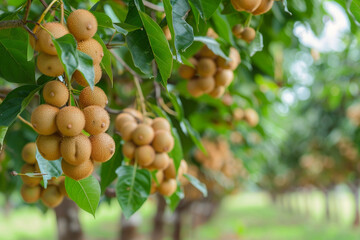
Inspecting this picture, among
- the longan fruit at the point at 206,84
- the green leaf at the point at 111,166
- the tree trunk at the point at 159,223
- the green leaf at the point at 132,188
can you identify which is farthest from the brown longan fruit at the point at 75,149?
the tree trunk at the point at 159,223

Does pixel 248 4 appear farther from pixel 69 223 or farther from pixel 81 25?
pixel 69 223

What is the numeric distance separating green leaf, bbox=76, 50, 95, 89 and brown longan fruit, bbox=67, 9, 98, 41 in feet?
0.21

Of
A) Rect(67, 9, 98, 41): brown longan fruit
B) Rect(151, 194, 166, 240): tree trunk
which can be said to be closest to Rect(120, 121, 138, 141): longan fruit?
Rect(67, 9, 98, 41): brown longan fruit

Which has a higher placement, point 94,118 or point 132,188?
point 94,118

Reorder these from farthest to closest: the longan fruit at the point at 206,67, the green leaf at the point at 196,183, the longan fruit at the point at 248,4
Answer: the green leaf at the point at 196,183
the longan fruit at the point at 206,67
the longan fruit at the point at 248,4

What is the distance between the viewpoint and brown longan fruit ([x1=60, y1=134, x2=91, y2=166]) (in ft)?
2.83

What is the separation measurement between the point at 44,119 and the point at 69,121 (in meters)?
0.05

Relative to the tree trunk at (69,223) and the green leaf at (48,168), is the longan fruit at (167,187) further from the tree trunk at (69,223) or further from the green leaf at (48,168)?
the tree trunk at (69,223)

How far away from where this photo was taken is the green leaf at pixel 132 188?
1.24 metres

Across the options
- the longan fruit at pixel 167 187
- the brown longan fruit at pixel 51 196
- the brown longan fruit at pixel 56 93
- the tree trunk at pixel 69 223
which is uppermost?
the brown longan fruit at pixel 56 93

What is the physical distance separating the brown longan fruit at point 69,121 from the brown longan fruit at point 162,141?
50 cm

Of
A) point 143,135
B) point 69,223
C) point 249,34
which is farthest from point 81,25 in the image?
point 69,223

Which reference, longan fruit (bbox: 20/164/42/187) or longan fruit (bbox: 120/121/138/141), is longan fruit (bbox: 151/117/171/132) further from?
longan fruit (bbox: 20/164/42/187)

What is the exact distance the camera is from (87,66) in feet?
2.59
